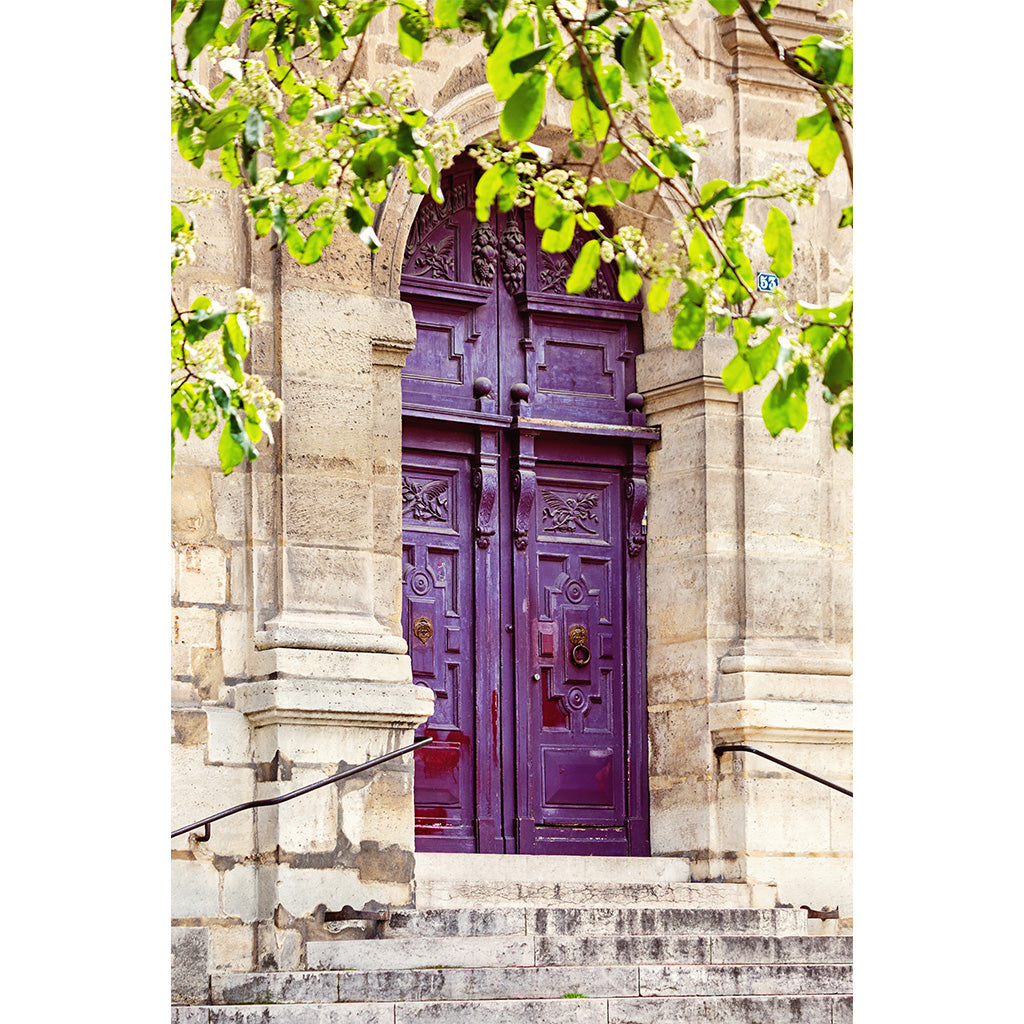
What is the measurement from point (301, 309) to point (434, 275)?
1.03 meters

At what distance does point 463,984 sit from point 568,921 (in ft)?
2.92

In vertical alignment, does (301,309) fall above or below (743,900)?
above

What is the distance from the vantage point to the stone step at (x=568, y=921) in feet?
23.3

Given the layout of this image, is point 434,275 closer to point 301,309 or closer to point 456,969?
point 301,309

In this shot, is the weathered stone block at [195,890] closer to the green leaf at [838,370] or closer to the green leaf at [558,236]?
the green leaf at [558,236]

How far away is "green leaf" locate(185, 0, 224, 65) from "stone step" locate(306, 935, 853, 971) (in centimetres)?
386

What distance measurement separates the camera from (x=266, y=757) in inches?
288

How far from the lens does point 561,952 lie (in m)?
6.87

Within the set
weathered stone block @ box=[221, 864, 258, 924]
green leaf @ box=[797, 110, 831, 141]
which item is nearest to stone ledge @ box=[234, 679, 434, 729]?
weathered stone block @ box=[221, 864, 258, 924]

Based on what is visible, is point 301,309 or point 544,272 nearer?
point 301,309

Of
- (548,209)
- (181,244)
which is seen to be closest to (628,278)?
(548,209)

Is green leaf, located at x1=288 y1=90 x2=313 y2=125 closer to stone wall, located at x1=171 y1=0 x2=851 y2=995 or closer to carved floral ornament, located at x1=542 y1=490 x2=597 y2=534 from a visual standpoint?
stone wall, located at x1=171 y1=0 x2=851 y2=995

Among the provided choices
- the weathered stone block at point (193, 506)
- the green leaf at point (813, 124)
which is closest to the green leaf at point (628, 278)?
the green leaf at point (813, 124)
